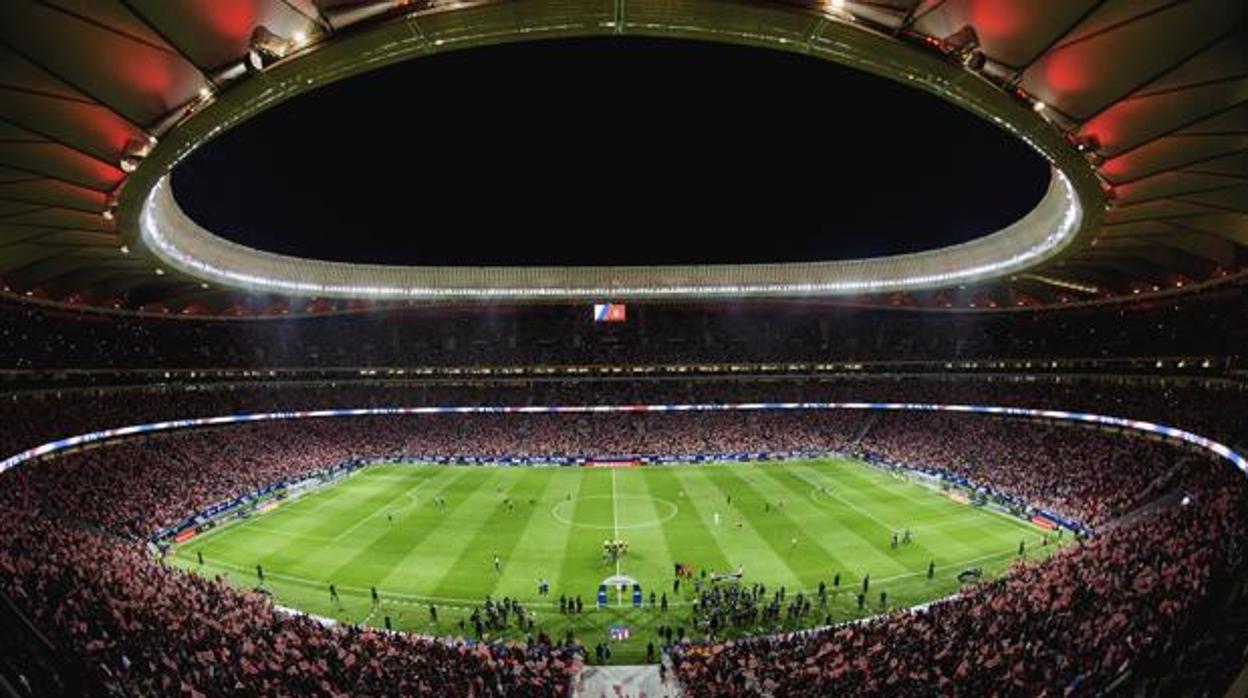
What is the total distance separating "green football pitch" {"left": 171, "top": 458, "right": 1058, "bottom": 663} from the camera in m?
28.1

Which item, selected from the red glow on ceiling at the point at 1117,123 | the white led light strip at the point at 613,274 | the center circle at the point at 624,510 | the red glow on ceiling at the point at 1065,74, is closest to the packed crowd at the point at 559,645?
the red glow on ceiling at the point at 1117,123

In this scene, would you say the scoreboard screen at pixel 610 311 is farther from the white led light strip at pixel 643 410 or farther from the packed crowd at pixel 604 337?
the white led light strip at pixel 643 410

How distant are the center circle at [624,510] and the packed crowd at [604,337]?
2798 centimetres

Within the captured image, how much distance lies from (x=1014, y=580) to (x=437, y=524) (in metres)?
30.0

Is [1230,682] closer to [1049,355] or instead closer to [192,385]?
[1049,355]

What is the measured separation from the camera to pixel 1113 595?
18.2m

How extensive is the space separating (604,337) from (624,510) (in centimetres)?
3530

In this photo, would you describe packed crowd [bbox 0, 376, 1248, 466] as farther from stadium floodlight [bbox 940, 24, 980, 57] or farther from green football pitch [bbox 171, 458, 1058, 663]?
stadium floodlight [bbox 940, 24, 980, 57]

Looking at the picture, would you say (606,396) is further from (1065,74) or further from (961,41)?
(961,41)

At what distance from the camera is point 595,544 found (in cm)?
3584

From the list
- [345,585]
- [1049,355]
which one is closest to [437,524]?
[345,585]

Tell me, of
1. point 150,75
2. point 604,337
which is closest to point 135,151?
point 150,75

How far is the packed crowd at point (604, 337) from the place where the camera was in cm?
4916

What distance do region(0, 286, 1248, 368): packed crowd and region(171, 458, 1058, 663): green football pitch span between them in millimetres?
18241
